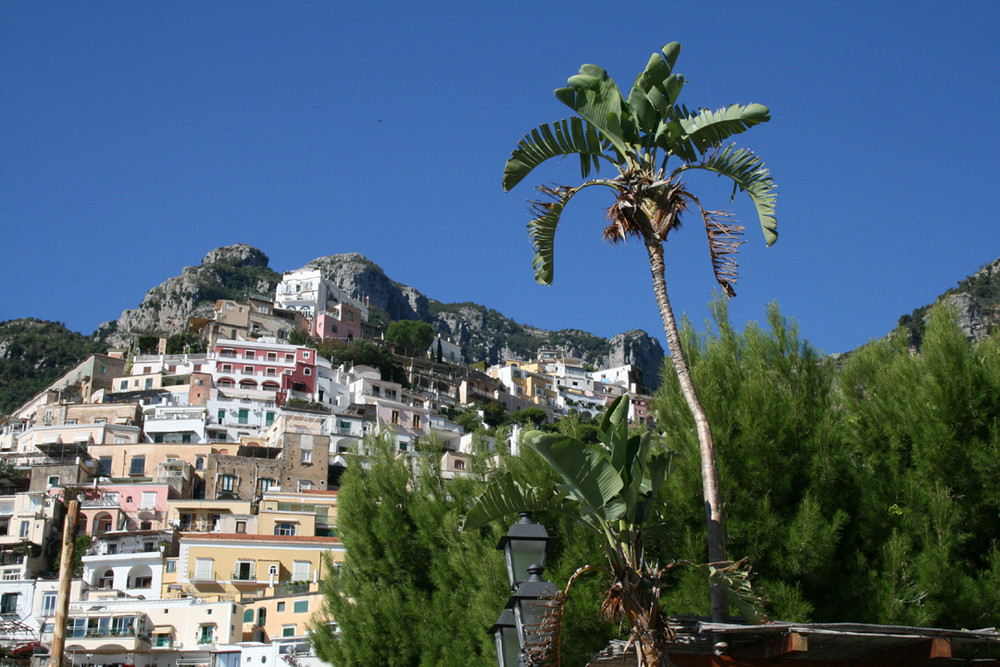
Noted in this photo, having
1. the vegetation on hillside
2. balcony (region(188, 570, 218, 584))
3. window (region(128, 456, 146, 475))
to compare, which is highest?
the vegetation on hillside

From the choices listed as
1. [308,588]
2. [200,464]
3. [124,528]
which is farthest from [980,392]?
[200,464]

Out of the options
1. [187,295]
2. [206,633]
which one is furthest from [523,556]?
[187,295]

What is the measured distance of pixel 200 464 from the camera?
55.0 metres

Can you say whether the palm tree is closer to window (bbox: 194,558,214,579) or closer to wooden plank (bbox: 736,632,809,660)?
wooden plank (bbox: 736,632,809,660)

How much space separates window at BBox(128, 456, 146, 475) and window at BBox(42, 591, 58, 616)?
1883cm

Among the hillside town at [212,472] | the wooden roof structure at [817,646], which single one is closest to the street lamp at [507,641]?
the wooden roof structure at [817,646]

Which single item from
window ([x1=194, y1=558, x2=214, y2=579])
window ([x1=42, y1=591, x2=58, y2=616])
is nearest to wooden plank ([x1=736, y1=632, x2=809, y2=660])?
window ([x1=194, y1=558, x2=214, y2=579])

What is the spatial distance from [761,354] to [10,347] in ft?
381

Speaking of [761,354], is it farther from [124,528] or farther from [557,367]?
[557,367]

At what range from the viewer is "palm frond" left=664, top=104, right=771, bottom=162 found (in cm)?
1103

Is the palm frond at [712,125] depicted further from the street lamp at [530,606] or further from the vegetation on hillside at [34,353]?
the vegetation on hillside at [34,353]

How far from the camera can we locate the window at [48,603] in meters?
35.9

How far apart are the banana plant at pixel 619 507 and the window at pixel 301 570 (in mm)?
29593

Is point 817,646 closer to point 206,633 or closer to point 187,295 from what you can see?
point 206,633
